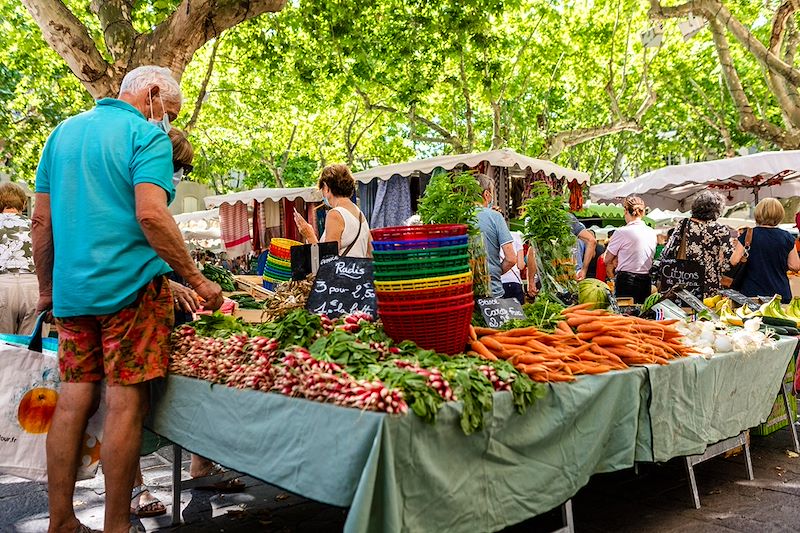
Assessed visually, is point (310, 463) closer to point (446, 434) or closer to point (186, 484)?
point (446, 434)

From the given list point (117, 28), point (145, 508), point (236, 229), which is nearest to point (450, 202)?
point (145, 508)

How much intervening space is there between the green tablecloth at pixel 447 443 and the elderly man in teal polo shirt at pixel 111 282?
24 cm

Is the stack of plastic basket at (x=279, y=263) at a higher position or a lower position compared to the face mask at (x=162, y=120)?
lower

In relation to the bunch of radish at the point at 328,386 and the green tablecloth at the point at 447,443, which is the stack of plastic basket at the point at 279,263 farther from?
the bunch of radish at the point at 328,386

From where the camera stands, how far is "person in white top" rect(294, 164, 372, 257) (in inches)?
175

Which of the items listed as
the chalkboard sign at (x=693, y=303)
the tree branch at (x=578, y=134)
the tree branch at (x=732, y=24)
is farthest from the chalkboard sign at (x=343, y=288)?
the tree branch at (x=578, y=134)

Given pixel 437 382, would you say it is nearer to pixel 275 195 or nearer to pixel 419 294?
pixel 419 294

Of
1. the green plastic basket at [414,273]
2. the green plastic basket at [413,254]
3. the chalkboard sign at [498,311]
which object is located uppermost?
the green plastic basket at [413,254]

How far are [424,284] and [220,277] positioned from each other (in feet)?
9.18

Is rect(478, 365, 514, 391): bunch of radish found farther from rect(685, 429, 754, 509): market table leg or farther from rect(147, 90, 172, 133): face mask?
rect(147, 90, 172, 133): face mask

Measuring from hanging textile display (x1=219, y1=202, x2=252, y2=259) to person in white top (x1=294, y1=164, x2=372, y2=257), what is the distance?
42.6ft

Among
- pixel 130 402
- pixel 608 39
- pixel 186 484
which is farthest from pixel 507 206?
pixel 608 39

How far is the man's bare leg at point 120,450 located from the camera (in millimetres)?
2844

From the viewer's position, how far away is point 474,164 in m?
10.1
